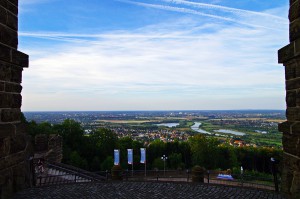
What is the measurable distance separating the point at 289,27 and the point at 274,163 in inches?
153

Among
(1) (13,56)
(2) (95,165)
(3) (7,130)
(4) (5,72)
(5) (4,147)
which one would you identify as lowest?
(2) (95,165)

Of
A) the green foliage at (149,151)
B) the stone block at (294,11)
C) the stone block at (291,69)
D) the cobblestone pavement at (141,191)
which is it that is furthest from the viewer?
the green foliage at (149,151)

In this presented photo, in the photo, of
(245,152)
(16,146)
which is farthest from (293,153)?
(245,152)

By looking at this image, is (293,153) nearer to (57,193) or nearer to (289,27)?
Answer: (289,27)

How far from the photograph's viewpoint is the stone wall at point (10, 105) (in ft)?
19.7

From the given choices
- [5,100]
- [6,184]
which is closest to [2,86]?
[5,100]

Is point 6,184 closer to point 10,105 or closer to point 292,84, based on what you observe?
point 10,105

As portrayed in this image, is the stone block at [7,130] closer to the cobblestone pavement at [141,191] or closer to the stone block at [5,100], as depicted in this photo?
the stone block at [5,100]

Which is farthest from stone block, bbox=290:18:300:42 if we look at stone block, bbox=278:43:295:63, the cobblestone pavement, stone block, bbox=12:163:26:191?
stone block, bbox=12:163:26:191

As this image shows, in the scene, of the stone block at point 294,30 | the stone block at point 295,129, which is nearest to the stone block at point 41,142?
the stone block at point 295,129

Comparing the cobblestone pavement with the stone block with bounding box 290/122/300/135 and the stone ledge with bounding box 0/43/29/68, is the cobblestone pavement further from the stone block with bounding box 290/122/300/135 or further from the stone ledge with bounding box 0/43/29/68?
the stone ledge with bounding box 0/43/29/68

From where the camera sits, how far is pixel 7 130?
20.0 ft

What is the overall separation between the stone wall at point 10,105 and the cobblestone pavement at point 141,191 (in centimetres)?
63

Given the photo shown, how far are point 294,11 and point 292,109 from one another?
190 cm
